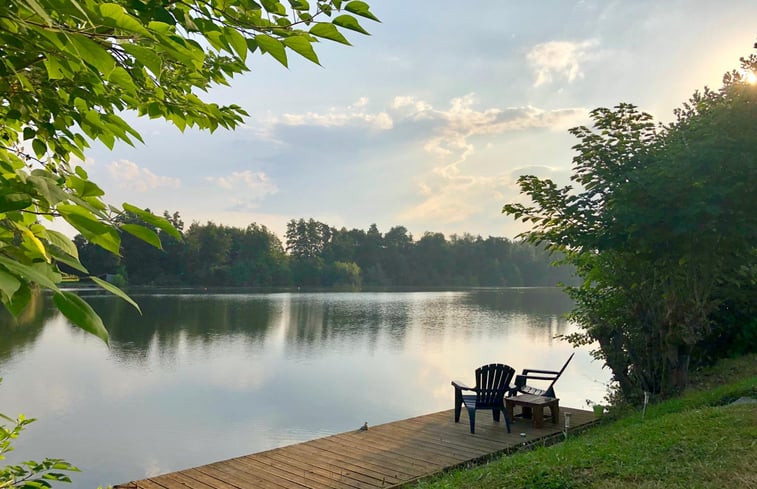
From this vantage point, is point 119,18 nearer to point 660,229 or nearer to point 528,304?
point 660,229

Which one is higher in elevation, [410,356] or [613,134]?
[613,134]

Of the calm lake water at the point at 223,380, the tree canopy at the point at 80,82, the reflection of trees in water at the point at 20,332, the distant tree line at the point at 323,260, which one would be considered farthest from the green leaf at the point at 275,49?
the distant tree line at the point at 323,260

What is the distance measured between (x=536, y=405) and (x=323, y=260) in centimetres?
6879

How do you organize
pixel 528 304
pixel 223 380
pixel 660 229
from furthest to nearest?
pixel 528 304 < pixel 223 380 < pixel 660 229

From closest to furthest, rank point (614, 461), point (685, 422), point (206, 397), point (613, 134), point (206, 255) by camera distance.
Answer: point (614, 461), point (685, 422), point (613, 134), point (206, 397), point (206, 255)

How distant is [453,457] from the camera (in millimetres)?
5586

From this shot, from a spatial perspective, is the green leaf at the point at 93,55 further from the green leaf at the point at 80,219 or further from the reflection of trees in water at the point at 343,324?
the reflection of trees in water at the point at 343,324

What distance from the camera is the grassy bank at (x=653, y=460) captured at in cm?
337

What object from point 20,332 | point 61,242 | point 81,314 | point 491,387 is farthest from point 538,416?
point 20,332

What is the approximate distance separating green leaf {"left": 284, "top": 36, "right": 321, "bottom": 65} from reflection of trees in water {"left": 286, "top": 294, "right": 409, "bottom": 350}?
19102 millimetres

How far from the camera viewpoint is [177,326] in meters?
24.2

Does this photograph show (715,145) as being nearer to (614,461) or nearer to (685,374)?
(685,374)

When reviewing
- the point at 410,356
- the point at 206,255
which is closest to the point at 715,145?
the point at 410,356

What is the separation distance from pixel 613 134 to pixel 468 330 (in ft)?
62.8
